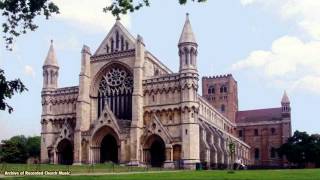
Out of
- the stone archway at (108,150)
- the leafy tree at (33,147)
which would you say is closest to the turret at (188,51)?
the stone archway at (108,150)

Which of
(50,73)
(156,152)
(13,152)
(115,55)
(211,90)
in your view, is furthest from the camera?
(211,90)

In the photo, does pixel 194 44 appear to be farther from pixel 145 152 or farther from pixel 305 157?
pixel 305 157

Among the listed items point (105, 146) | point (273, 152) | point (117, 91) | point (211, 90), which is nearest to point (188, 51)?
point (117, 91)

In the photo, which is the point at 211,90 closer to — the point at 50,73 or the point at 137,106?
the point at 50,73

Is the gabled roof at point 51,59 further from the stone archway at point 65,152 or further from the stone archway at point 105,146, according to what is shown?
the stone archway at point 105,146

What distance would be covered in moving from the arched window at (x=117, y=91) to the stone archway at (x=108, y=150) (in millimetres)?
4003

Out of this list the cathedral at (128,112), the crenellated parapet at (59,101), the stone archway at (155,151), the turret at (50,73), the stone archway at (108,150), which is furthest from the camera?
the turret at (50,73)

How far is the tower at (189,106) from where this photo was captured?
65.4 metres

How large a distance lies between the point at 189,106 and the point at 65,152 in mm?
22770

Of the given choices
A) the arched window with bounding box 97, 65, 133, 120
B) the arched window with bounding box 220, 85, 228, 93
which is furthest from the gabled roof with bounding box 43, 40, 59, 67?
the arched window with bounding box 220, 85, 228, 93

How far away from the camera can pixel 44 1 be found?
18.9 m

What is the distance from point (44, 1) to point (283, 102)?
106423 millimetres

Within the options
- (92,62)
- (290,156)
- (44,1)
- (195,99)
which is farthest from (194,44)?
(44,1)

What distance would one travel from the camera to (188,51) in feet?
225
